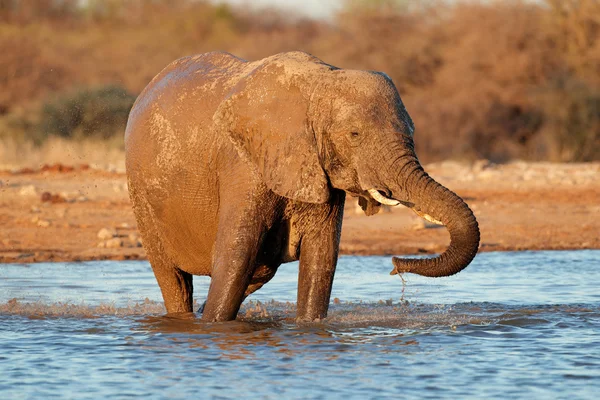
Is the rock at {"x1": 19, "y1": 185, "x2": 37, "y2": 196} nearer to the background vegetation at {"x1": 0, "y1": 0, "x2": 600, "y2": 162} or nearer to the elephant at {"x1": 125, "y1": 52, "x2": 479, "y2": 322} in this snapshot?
the background vegetation at {"x1": 0, "y1": 0, "x2": 600, "y2": 162}

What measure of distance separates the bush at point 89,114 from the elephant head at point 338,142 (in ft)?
47.8

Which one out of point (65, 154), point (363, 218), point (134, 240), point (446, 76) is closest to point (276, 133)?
point (134, 240)

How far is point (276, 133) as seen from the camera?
6859 millimetres

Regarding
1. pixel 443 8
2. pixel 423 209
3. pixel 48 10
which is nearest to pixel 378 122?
pixel 423 209

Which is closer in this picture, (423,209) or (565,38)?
(423,209)

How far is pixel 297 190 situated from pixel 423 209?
2.59 feet

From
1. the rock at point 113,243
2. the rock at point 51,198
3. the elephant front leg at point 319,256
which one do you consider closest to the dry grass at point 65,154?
the rock at point 51,198

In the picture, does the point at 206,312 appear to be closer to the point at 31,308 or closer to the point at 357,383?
the point at 357,383

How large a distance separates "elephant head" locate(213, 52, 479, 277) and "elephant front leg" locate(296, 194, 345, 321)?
0.80ft

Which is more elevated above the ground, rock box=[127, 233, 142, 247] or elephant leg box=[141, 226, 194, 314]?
rock box=[127, 233, 142, 247]

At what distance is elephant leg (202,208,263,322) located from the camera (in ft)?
22.8

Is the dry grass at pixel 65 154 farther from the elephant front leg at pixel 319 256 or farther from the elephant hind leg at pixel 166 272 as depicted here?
the elephant front leg at pixel 319 256

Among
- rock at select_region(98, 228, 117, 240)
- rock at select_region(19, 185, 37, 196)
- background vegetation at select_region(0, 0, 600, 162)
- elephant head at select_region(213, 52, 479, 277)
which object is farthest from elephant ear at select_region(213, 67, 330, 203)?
background vegetation at select_region(0, 0, 600, 162)

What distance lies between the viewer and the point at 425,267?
21.9 feet
